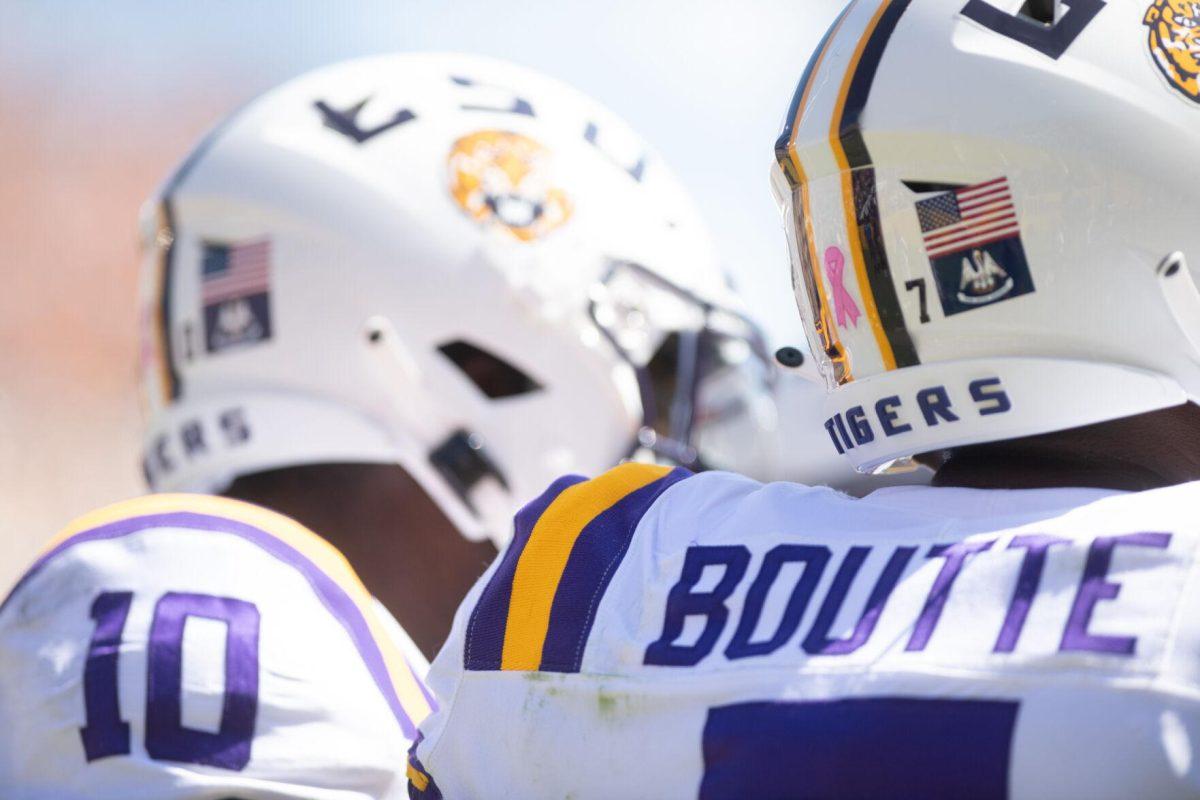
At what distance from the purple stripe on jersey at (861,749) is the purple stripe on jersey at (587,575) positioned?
7.8 inches

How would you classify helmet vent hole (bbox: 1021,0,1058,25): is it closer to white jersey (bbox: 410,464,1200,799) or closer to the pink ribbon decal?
the pink ribbon decal

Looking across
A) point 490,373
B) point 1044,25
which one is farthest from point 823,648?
point 490,373

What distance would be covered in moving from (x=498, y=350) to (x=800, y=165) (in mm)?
1190

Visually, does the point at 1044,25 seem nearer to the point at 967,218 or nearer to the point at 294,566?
the point at 967,218

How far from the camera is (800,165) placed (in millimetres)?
1876

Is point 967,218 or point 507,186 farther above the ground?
point 967,218

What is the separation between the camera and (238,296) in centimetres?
301

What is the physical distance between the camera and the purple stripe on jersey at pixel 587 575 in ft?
5.43

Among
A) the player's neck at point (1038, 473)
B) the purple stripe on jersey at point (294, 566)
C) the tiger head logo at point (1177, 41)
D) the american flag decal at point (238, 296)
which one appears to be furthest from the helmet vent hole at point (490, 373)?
the tiger head logo at point (1177, 41)

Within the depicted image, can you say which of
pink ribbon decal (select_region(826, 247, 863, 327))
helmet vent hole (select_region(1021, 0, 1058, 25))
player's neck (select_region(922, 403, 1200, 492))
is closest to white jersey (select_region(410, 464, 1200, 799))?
player's neck (select_region(922, 403, 1200, 492))

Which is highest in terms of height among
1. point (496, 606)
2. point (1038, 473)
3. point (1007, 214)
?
point (1007, 214)

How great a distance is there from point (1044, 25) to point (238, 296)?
1.71m

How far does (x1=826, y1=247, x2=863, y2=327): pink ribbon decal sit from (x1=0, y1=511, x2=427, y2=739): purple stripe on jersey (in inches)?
29.7

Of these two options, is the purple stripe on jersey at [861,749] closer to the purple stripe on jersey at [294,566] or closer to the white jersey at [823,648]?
the white jersey at [823,648]
